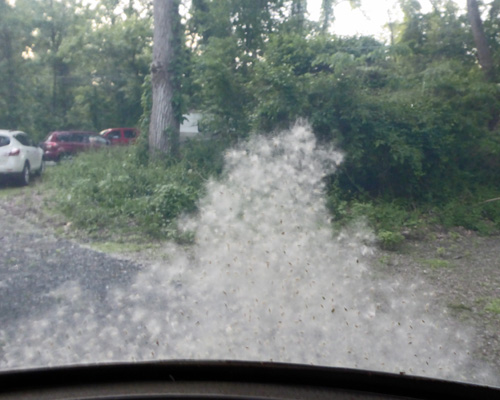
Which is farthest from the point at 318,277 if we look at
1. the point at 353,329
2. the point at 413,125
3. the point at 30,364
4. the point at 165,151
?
the point at 165,151

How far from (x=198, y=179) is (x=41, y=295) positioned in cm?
560

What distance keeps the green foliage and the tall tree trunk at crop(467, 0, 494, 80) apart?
6.45 m

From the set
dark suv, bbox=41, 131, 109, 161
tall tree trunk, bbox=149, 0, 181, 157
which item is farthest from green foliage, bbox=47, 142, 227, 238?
dark suv, bbox=41, 131, 109, 161

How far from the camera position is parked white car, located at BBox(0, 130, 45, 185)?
13352 millimetres

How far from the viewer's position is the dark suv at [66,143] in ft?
66.1

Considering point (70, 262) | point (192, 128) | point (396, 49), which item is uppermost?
point (396, 49)

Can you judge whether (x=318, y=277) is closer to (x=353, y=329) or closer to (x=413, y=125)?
(x=353, y=329)

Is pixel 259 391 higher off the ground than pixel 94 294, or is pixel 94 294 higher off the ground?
pixel 259 391

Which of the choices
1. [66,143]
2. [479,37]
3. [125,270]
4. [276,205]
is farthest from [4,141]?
[479,37]

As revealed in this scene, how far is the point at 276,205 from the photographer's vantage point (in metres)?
6.86

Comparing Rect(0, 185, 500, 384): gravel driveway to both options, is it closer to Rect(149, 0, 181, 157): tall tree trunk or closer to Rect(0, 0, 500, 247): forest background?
Rect(0, 0, 500, 247): forest background

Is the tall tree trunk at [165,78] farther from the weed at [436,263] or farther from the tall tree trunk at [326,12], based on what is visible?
the weed at [436,263]

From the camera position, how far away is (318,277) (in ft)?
19.0

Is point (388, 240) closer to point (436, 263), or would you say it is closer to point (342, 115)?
point (436, 263)
